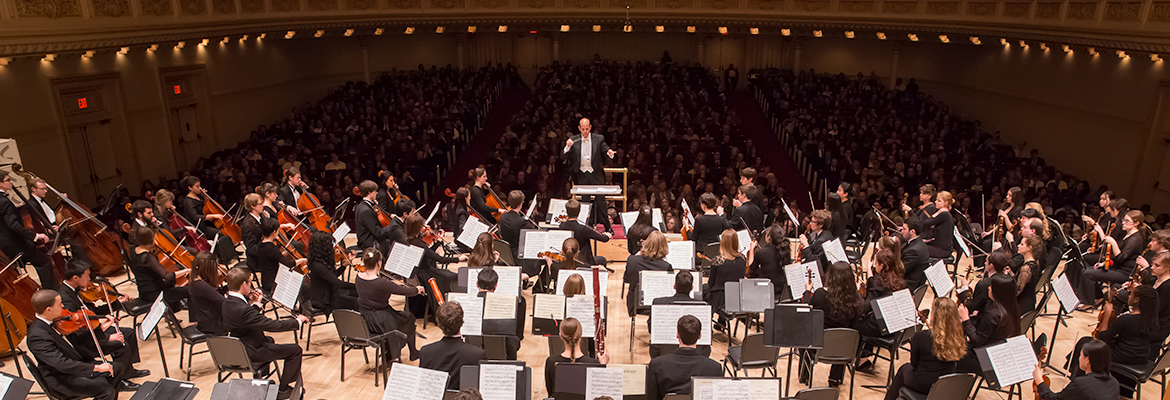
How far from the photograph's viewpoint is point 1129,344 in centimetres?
530

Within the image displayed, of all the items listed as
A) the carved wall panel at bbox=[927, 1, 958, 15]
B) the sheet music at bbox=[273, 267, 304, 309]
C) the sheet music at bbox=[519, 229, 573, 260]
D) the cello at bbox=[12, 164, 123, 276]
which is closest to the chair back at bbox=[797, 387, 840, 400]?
the sheet music at bbox=[519, 229, 573, 260]

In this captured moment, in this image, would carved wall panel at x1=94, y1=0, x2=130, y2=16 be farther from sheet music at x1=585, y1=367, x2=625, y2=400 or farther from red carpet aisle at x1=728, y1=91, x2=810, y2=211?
red carpet aisle at x1=728, y1=91, x2=810, y2=211

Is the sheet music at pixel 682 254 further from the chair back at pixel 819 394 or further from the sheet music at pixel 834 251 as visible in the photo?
the chair back at pixel 819 394

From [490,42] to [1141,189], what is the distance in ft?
55.4

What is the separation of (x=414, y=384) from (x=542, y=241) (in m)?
2.67

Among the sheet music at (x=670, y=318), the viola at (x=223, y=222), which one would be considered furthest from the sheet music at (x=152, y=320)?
the sheet music at (x=670, y=318)

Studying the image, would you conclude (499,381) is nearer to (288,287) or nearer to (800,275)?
(288,287)

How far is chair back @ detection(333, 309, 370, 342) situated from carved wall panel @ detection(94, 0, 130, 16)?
9.16 meters

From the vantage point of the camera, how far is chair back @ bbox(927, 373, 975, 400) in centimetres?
455

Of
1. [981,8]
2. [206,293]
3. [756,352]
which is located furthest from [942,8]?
[206,293]

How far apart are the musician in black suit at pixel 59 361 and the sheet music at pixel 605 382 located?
138 inches

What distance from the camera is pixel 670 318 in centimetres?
511

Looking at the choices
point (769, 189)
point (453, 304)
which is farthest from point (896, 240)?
point (769, 189)

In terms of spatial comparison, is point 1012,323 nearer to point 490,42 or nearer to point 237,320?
point 237,320
